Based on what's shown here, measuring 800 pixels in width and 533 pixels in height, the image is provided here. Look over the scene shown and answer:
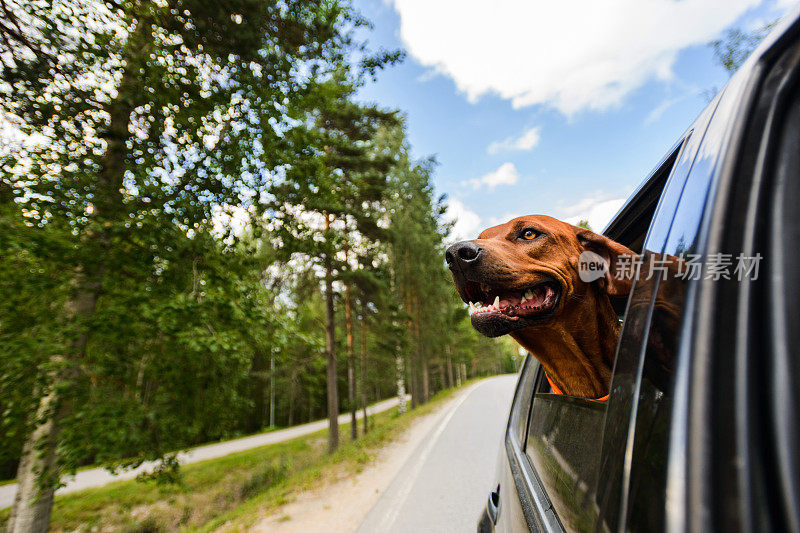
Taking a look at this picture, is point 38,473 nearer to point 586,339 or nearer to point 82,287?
point 82,287

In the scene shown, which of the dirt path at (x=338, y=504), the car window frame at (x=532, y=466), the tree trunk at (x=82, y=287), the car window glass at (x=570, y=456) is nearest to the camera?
the car window glass at (x=570, y=456)

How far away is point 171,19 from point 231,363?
5.55 metres

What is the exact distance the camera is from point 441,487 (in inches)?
211

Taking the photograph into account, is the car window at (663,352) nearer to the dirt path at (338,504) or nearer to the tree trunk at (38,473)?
the dirt path at (338,504)

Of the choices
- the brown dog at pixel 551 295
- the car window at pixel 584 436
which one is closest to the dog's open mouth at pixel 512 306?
the brown dog at pixel 551 295

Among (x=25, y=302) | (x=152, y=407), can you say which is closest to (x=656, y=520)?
(x=152, y=407)

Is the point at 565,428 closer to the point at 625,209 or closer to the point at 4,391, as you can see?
the point at 625,209

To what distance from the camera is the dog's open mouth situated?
142cm

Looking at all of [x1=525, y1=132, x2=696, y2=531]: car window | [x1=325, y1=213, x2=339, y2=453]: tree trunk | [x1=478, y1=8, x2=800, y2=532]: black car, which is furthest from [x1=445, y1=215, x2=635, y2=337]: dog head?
[x1=325, y1=213, x2=339, y2=453]: tree trunk

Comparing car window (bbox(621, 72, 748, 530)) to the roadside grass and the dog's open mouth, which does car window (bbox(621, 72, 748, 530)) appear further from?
the roadside grass

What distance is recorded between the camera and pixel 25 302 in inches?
192

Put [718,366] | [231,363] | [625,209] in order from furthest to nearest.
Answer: [231,363]
[625,209]
[718,366]

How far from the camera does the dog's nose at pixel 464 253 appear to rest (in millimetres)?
1433

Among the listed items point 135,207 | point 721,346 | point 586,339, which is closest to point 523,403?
point 586,339
